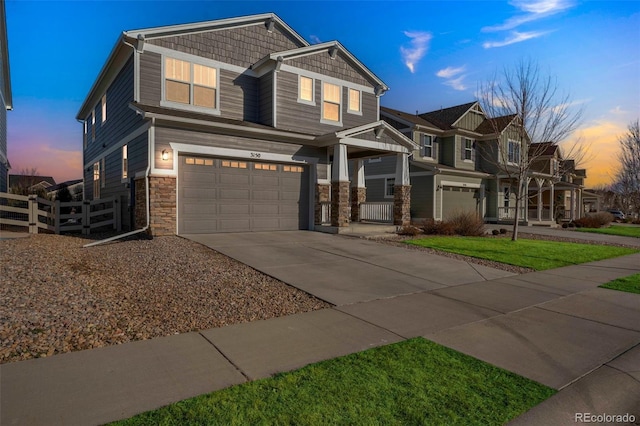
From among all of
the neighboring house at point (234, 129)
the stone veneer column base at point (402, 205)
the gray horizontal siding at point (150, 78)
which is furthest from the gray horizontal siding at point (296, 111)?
the gray horizontal siding at point (150, 78)

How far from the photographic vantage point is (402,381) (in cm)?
339

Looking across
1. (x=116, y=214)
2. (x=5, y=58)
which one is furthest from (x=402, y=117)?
(x=5, y=58)

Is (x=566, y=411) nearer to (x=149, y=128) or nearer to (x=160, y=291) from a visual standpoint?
(x=160, y=291)

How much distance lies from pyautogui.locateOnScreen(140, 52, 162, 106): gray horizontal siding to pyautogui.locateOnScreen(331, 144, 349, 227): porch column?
6.75 m

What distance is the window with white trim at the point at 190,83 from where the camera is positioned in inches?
546

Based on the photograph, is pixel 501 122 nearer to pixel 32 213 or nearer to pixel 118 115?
pixel 118 115

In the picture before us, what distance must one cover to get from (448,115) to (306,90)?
1464cm

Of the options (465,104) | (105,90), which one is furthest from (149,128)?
(465,104)

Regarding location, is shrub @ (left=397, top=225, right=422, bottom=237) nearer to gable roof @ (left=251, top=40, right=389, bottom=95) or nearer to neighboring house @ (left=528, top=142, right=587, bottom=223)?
gable roof @ (left=251, top=40, right=389, bottom=95)

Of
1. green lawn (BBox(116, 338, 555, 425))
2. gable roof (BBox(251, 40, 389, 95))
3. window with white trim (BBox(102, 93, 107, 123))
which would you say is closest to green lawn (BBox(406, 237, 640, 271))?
green lawn (BBox(116, 338, 555, 425))

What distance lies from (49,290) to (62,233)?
10.1 metres

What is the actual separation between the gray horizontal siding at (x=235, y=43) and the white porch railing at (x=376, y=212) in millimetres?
8177

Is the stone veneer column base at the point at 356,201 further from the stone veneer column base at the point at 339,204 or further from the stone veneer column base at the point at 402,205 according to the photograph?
the stone veneer column base at the point at 339,204

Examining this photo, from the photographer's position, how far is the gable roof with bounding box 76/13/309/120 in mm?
13023
